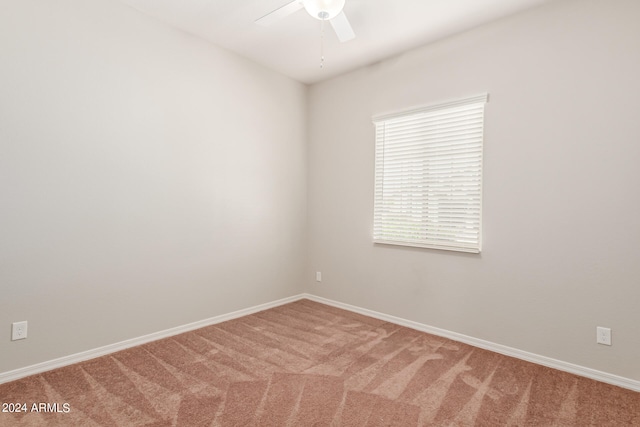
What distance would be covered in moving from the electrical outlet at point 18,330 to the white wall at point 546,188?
121 inches

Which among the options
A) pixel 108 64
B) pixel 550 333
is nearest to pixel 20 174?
pixel 108 64

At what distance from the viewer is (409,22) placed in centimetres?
292

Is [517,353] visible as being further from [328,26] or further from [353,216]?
[328,26]

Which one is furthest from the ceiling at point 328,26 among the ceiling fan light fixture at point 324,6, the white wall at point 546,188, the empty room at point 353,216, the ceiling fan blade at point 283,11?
the ceiling fan light fixture at point 324,6

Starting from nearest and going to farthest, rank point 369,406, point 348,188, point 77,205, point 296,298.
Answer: point 369,406
point 77,205
point 348,188
point 296,298

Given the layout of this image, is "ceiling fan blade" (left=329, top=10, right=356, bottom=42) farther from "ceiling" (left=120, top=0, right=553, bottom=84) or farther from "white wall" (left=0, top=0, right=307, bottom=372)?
"white wall" (left=0, top=0, right=307, bottom=372)

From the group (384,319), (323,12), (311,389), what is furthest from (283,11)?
(384,319)

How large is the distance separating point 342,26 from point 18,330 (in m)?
3.09

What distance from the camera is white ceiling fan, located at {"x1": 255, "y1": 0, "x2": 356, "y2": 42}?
2059 mm

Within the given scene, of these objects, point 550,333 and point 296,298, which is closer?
point 550,333

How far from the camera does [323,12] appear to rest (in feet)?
6.97

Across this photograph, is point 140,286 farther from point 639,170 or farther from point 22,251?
point 639,170

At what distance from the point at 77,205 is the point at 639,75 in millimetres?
4131

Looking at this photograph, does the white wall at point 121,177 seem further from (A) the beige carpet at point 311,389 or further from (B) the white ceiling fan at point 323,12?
(B) the white ceiling fan at point 323,12
